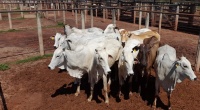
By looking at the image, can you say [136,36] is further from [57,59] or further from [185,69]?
[57,59]

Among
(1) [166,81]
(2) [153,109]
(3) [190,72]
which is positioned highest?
(3) [190,72]

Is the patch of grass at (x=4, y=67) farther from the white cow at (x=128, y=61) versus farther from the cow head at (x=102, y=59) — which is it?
the white cow at (x=128, y=61)

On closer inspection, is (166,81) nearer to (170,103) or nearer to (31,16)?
(170,103)

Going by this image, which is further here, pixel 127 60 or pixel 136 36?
pixel 136 36

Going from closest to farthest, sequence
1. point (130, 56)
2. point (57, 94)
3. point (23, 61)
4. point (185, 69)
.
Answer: point (185, 69) < point (130, 56) < point (57, 94) < point (23, 61)

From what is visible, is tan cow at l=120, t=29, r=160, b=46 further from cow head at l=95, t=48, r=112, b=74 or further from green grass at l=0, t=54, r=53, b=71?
green grass at l=0, t=54, r=53, b=71

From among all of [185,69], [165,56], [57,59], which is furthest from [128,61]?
[57,59]

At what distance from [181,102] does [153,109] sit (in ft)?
3.14

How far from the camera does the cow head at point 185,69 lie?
491 centimetres

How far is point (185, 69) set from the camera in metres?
4.96

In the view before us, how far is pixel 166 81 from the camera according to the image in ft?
18.0

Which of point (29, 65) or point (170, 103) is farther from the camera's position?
point (29, 65)

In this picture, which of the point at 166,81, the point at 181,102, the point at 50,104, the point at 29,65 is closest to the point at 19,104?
the point at 50,104

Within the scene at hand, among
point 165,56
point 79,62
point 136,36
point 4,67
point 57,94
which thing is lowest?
point 57,94
